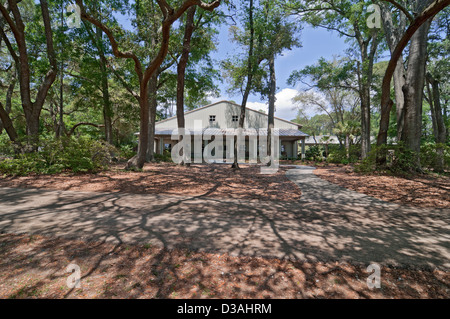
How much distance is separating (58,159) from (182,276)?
9.75 meters

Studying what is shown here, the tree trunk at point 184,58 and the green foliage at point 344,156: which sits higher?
the tree trunk at point 184,58

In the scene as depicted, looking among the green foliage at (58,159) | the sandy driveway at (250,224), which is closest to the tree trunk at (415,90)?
the sandy driveway at (250,224)

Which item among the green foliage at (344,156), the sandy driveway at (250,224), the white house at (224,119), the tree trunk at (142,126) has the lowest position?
the sandy driveway at (250,224)

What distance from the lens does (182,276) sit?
2309 millimetres

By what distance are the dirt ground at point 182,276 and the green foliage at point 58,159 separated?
700cm

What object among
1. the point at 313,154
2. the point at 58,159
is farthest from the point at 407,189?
the point at 313,154

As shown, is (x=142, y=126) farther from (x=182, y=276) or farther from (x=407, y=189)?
(x=407, y=189)

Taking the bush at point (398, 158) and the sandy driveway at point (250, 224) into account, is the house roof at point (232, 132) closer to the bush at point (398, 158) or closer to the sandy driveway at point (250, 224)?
the bush at point (398, 158)

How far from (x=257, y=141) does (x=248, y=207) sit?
19301 mm

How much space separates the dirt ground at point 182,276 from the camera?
6.73 ft

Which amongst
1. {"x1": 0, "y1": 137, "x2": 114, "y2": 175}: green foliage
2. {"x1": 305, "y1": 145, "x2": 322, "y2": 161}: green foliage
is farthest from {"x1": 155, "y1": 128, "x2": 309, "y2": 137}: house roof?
{"x1": 0, "y1": 137, "x2": 114, "y2": 175}: green foliage

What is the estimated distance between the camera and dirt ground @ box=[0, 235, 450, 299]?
6.73 ft

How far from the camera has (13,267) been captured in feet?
7.88

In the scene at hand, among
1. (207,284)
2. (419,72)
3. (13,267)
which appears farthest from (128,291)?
(419,72)
